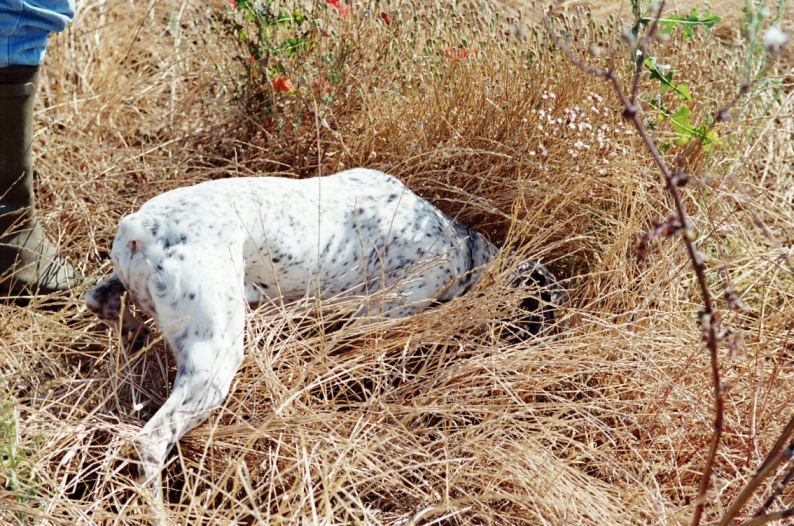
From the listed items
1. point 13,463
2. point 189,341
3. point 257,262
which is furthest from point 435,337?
point 13,463

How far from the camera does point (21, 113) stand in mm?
2514

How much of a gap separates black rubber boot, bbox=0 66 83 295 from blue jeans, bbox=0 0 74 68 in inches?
2.6

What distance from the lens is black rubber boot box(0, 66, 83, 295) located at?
8.14 ft

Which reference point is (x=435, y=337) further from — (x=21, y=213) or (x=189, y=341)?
(x=21, y=213)

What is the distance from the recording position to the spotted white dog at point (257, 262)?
1919mm

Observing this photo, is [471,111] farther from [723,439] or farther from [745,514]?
[745,514]

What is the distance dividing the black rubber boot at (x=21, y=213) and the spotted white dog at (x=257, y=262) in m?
0.63

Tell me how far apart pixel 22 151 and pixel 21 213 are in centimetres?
21

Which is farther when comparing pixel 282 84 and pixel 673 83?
pixel 282 84

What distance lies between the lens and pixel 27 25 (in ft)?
7.64

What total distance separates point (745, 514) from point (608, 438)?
1.41 ft

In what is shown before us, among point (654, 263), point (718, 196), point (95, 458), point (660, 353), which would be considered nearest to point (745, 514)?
point (660, 353)

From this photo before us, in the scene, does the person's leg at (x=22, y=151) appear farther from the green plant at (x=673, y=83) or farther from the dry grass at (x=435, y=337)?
the green plant at (x=673, y=83)

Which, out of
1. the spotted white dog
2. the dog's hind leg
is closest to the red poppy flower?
the spotted white dog
